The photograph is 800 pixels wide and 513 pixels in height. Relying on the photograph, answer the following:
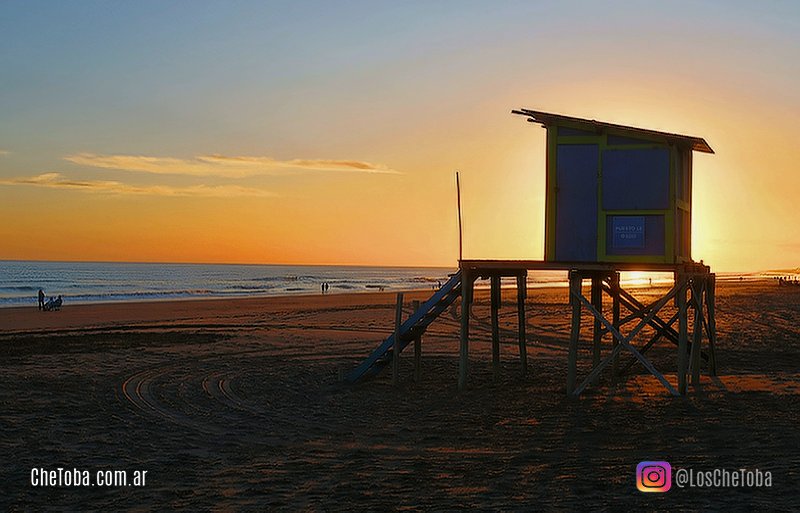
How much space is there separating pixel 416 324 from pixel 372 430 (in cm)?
560

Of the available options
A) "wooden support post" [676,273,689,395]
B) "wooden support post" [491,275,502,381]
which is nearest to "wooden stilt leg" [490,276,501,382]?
"wooden support post" [491,275,502,381]

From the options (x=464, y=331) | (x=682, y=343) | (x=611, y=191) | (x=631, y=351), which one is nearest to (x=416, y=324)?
(x=464, y=331)

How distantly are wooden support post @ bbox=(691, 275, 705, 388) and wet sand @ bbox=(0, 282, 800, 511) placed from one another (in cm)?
40

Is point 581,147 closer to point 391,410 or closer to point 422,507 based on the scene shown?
point 391,410

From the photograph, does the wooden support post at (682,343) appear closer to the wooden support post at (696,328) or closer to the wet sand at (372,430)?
the wet sand at (372,430)

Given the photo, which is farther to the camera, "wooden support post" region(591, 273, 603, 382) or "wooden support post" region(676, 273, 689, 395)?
"wooden support post" region(591, 273, 603, 382)

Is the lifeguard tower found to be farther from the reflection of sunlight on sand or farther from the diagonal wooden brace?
the reflection of sunlight on sand

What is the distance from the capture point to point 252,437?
12.9m

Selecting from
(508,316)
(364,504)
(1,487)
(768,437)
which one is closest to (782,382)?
(768,437)

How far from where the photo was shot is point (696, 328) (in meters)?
17.9

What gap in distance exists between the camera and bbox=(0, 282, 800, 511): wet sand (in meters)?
9.65

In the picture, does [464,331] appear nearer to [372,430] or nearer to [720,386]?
[372,430]

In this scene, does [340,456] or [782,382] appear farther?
[782,382]

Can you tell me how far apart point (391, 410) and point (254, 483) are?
17.5 ft
